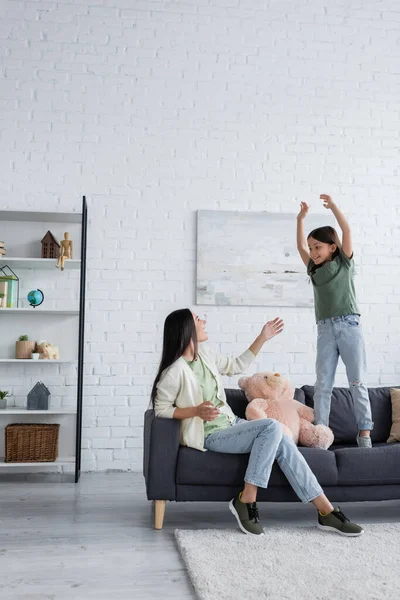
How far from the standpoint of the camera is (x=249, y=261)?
15.1 feet

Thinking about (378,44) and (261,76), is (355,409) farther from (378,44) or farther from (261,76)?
(378,44)

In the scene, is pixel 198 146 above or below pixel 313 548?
above

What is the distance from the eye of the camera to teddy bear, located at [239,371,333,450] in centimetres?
334

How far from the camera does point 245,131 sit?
474 centimetres

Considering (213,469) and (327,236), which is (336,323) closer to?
(327,236)

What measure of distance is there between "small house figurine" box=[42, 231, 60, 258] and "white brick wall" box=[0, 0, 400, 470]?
289 mm

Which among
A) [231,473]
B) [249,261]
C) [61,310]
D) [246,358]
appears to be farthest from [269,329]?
[61,310]

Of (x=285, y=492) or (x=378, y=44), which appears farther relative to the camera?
(x=378, y=44)

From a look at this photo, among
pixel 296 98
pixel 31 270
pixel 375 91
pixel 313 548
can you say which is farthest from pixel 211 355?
pixel 375 91

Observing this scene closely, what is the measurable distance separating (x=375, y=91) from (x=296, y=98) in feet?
1.98

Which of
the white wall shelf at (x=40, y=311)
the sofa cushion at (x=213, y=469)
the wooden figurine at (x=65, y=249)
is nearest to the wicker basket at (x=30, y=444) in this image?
the white wall shelf at (x=40, y=311)

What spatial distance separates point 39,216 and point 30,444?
4.77 feet

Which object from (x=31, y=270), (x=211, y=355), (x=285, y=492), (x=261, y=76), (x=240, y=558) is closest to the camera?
(x=240, y=558)

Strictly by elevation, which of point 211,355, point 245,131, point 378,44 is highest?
point 378,44
